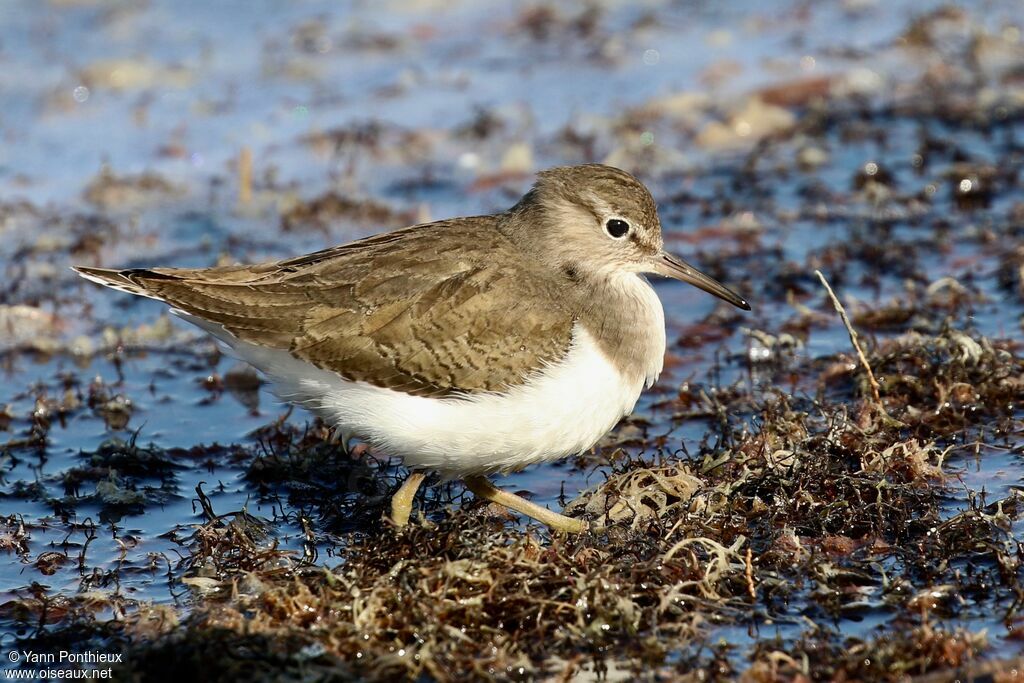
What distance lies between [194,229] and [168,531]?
454 centimetres

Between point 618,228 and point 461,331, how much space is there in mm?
1114

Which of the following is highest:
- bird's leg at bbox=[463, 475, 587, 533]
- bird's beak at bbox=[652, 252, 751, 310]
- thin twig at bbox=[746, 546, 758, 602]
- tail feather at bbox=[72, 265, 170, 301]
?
tail feather at bbox=[72, 265, 170, 301]

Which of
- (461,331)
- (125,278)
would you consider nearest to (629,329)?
(461,331)

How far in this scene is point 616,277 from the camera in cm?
→ 662

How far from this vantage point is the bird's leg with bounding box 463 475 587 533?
609 centimetres

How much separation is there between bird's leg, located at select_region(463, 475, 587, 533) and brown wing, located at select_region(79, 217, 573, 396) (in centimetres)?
71

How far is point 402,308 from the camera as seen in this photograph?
609cm

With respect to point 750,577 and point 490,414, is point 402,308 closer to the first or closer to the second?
point 490,414

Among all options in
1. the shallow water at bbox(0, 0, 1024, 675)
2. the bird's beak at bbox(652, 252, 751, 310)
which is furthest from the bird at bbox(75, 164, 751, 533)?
the shallow water at bbox(0, 0, 1024, 675)

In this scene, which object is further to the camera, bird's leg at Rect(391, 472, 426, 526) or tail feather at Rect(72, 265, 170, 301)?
tail feather at Rect(72, 265, 170, 301)

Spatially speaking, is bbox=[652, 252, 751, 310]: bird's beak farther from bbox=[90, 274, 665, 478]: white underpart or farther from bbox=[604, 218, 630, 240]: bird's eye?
bbox=[90, 274, 665, 478]: white underpart

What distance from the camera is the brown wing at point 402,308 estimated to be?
19.7 feet

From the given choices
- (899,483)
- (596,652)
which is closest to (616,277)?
(899,483)

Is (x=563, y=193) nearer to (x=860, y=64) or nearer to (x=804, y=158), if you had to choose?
(x=804, y=158)
